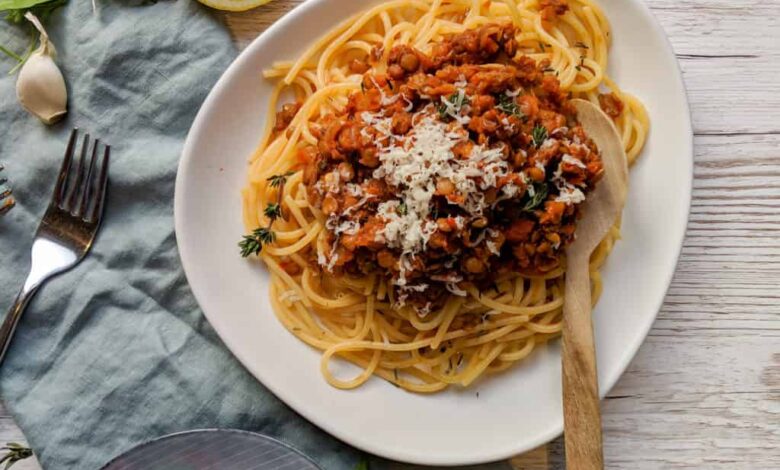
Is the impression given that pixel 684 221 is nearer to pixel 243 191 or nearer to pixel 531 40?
pixel 531 40

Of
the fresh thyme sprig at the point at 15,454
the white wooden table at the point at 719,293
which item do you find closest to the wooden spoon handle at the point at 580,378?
the white wooden table at the point at 719,293

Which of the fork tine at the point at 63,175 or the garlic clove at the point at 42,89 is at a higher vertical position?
the garlic clove at the point at 42,89

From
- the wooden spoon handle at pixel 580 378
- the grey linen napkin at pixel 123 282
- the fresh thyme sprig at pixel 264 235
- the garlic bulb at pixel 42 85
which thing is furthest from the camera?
the garlic bulb at pixel 42 85

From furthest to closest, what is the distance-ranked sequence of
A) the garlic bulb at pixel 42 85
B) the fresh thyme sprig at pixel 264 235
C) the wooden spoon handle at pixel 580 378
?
the garlic bulb at pixel 42 85 → the fresh thyme sprig at pixel 264 235 → the wooden spoon handle at pixel 580 378

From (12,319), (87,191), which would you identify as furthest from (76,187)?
(12,319)

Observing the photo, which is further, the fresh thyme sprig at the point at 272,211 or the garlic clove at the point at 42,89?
the garlic clove at the point at 42,89

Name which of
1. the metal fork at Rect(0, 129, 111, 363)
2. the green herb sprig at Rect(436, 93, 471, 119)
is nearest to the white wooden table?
the metal fork at Rect(0, 129, 111, 363)

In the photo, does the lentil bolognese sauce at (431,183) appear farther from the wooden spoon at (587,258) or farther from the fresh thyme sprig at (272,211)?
the wooden spoon at (587,258)

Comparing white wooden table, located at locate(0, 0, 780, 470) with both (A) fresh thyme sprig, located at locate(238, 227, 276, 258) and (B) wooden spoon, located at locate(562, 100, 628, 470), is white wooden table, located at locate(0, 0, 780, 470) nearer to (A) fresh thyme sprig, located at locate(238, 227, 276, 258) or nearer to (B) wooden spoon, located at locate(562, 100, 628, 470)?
(B) wooden spoon, located at locate(562, 100, 628, 470)
